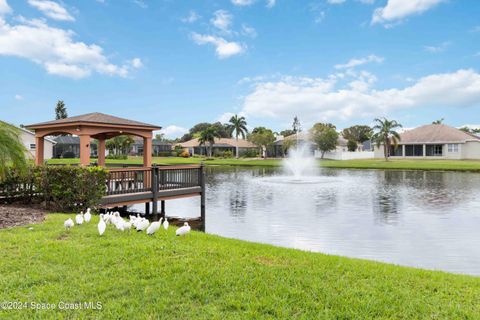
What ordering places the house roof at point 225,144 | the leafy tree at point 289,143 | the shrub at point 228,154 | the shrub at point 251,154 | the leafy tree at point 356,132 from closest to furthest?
the leafy tree at point 289,143 < the shrub at point 251,154 < the shrub at point 228,154 < the house roof at point 225,144 < the leafy tree at point 356,132

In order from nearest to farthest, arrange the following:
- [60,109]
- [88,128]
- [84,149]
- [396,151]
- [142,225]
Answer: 1. [142,225]
2. [88,128]
3. [84,149]
4. [396,151]
5. [60,109]

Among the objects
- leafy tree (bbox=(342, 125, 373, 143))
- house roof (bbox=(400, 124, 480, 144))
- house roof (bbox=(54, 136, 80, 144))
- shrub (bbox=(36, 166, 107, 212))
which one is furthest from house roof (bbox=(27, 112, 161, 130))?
leafy tree (bbox=(342, 125, 373, 143))

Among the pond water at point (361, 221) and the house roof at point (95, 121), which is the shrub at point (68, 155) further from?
the house roof at point (95, 121)

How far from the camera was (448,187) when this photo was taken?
2197cm

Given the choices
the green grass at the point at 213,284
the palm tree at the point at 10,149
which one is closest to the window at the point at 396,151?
the palm tree at the point at 10,149

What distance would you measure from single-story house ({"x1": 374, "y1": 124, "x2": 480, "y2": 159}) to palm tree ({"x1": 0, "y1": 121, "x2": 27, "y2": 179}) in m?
53.9

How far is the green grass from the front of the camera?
3.91 m

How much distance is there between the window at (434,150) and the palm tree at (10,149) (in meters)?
56.7

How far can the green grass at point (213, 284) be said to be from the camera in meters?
3.91

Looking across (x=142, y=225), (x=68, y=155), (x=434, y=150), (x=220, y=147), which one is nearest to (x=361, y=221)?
(x=142, y=225)

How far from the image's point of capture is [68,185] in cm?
1013

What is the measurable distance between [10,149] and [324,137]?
53451 mm

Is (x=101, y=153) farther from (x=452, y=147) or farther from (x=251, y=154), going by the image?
(x=251, y=154)

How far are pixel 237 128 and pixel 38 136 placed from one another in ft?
217
